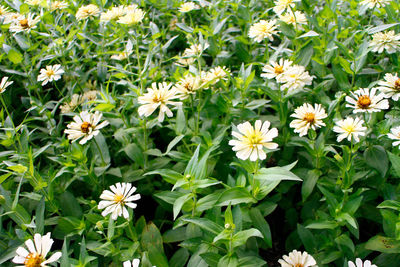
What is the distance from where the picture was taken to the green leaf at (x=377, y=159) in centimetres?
147

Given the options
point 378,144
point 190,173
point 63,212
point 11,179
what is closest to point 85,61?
point 11,179

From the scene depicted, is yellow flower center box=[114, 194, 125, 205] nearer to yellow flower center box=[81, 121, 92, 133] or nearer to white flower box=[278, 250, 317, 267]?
yellow flower center box=[81, 121, 92, 133]

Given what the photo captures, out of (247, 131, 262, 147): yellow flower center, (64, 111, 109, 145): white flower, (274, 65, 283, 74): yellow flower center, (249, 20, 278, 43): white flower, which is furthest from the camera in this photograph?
(249, 20, 278, 43): white flower

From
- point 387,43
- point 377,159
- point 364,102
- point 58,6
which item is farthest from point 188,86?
point 58,6

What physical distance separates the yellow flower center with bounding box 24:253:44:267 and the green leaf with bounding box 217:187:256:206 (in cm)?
64

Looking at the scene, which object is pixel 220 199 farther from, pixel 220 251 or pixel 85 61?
pixel 85 61

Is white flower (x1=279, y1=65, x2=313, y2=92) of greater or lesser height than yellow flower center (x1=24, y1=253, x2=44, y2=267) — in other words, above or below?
above

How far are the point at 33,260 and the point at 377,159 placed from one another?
1371 mm

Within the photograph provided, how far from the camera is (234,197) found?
1346mm

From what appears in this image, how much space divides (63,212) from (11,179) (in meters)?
0.34

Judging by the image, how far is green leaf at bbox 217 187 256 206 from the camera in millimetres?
1323

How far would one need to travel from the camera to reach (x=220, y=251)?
1.38 meters

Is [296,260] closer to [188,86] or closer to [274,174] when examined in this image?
[274,174]

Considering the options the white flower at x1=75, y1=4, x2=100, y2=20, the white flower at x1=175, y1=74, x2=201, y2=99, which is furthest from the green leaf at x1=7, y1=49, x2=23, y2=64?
the white flower at x1=175, y1=74, x2=201, y2=99
